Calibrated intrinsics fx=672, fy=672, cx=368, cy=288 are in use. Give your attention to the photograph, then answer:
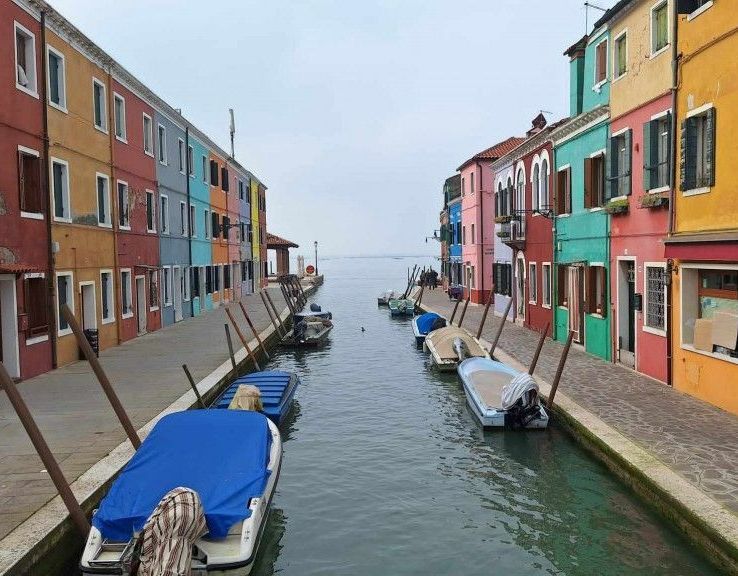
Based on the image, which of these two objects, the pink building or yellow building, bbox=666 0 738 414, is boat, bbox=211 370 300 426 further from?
the pink building

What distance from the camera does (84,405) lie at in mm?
13070

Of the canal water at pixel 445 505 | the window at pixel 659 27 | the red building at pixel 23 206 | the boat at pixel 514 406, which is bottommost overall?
the canal water at pixel 445 505

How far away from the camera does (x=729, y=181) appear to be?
37.2 ft

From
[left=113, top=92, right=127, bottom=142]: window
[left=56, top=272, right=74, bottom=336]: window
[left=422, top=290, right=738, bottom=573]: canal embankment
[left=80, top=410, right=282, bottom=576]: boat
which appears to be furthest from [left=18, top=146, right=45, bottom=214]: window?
[left=422, top=290, right=738, bottom=573]: canal embankment

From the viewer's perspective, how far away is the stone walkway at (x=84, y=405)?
865 centimetres

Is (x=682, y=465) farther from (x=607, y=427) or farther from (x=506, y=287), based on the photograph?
(x=506, y=287)

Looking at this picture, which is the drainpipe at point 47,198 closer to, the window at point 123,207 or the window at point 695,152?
the window at point 123,207

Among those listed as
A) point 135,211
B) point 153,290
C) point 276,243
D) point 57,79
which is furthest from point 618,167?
point 276,243

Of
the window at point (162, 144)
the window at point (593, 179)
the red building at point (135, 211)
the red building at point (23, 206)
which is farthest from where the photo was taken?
the window at point (162, 144)

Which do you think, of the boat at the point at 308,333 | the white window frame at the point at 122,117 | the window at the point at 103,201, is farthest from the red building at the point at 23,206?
the boat at the point at 308,333

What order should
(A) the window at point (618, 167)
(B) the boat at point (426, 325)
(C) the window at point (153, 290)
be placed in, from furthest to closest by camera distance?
1. (C) the window at point (153, 290)
2. (B) the boat at point (426, 325)
3. (A) the window at point (618, 167)

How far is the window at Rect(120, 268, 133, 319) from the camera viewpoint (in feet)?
75.0

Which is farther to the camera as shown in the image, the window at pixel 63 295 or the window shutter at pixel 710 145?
the window at pixel 63 295

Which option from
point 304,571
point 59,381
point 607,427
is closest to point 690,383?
point 607,427
